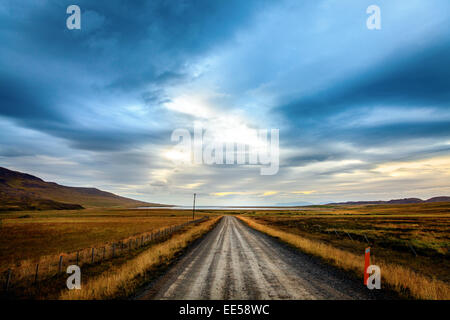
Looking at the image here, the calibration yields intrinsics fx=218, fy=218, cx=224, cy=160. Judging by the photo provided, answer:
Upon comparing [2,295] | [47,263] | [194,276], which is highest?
[194,276]

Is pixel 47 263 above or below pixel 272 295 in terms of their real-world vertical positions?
below

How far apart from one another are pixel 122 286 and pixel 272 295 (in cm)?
586

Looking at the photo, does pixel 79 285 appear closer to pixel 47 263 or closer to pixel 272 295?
pixel 272 295

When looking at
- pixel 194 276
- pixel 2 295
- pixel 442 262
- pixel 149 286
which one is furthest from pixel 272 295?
pixel 442 262

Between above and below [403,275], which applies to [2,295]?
A: below

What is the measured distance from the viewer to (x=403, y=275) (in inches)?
392
